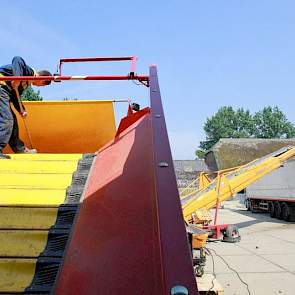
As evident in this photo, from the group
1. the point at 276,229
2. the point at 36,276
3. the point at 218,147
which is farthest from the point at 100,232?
the point at 218,147

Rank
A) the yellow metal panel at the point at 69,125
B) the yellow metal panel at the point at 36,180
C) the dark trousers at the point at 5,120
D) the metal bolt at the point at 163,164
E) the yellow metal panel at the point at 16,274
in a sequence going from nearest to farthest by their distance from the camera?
the metal bolt at the point at 163,164 < the yellow metal panel at the point at 16,274 < the yellow metal panel at the point at 36,180 < the dark trousers at the point at 5,120 < the yellow metal panel at the point at 69,125

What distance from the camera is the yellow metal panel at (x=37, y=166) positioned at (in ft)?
10.8

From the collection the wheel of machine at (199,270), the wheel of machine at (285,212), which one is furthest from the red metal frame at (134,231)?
the wheel of machine at (285,212)

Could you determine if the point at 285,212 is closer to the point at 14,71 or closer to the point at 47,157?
the point at 47,157

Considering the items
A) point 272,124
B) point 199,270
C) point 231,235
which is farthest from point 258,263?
point 272,124

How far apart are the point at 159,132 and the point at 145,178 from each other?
2.21 feet

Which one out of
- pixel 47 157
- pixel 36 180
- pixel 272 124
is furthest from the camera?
pixel 272 124

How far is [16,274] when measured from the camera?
1.99 meters

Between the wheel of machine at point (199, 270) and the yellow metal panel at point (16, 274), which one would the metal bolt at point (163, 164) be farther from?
the wheel of machine at point (199, 270)

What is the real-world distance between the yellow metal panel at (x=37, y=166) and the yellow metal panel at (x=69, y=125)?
136 centimetres

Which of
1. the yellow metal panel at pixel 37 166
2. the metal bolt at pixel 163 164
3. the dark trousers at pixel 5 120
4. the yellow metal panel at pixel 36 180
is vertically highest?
the dark trousers at pixel 5 120

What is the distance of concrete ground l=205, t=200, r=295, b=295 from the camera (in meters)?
5.78

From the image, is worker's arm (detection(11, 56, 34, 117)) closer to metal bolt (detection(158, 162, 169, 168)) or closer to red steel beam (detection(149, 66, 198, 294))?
red steel beam (detection(149, 66, 198, 294))

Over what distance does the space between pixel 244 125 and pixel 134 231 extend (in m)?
89.0
